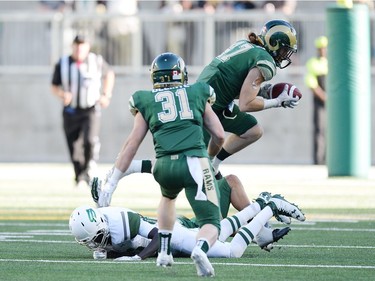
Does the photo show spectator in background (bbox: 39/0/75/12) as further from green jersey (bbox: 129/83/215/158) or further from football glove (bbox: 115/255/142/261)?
green jersey (bbox: 129/83/215/158)

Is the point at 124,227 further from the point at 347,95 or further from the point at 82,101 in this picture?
the point at 347,95

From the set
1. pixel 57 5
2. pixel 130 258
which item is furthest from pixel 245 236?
pixel 57 5

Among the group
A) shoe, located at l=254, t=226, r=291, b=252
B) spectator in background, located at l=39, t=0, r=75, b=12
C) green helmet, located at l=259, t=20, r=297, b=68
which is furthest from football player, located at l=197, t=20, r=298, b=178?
spectator in background, located at l=39, t=0, r=75, b=12

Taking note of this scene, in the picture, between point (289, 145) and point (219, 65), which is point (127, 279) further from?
point (289, 145)

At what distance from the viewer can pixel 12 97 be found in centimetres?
2525

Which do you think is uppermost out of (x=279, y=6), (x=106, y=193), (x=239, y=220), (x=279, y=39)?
(x=279, y=6)

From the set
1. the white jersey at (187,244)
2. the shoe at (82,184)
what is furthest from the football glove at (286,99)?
the shoe at (82,184)

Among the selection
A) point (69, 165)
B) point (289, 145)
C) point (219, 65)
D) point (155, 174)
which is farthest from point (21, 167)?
point (155, 174)

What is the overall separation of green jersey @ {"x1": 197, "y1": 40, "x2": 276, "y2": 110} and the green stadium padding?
8628mm

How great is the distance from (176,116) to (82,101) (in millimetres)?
9033

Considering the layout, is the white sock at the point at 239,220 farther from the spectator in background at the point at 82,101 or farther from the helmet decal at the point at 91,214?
the spectator in background at the point at 82,101

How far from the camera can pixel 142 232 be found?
911 centimetres

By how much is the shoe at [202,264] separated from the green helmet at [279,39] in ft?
9.33

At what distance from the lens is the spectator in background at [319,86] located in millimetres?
22688
